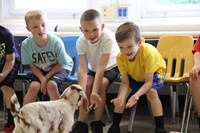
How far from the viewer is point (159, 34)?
8.74 feet

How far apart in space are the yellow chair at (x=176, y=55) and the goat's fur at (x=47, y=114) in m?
0.75

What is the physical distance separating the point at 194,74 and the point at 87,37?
706 millimetres

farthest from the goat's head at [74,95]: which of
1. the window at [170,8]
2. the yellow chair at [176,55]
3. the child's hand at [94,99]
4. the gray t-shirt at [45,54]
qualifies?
the window at [170,8]

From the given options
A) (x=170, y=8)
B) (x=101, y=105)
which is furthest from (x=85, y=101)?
(x=170, y=8)

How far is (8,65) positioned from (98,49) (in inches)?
25.9

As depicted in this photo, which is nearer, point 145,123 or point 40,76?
point 40,76

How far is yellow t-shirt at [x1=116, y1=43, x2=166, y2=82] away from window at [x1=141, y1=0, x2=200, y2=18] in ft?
4.05

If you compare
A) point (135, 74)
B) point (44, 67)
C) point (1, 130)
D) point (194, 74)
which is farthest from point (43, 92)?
point (194, 74)

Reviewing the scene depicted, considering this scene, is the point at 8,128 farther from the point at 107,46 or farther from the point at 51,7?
the point at 51,7

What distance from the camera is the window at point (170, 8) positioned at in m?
3.24

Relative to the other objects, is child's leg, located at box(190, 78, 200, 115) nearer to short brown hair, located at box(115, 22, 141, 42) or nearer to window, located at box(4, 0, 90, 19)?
short brown hair, located at box(115, 22, 141, 42)

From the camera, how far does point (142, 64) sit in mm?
2119

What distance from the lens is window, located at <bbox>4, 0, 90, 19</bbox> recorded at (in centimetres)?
357

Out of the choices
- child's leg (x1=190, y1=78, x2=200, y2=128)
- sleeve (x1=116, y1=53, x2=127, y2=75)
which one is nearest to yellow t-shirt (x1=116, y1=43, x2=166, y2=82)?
sleeve (x1=116, y1=53, x2=127, y2=75)
